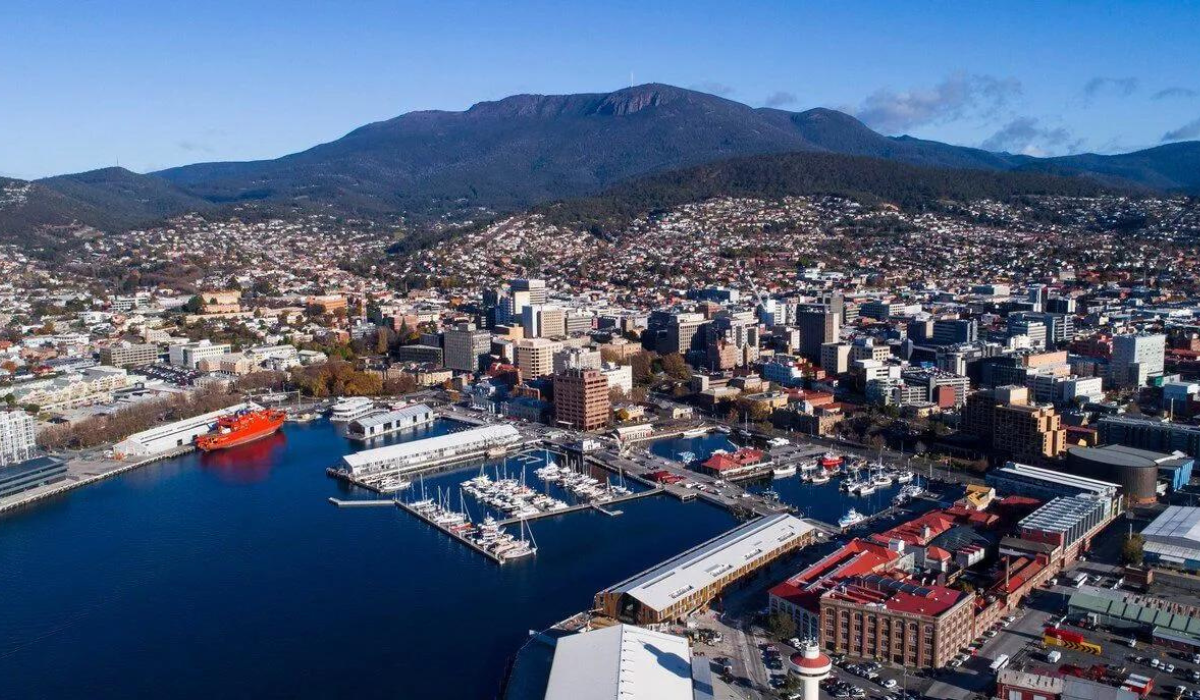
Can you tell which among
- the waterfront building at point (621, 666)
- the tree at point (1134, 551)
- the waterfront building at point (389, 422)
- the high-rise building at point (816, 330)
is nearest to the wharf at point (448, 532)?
the waterfront building at point (621, 666)

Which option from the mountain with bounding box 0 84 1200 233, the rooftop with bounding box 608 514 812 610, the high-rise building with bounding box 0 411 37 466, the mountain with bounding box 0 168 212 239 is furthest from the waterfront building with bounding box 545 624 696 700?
the mountain with bounding box 0 84 1200 233

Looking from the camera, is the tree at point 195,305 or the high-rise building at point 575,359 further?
the tree at point 195,305

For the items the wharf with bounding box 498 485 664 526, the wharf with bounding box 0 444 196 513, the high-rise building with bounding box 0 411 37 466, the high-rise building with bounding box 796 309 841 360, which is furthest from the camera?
the high-rise building with bounding box 796 309 841 360

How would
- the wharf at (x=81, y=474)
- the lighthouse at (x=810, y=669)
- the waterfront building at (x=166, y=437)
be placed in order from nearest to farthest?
the lighthouse at (x=810, y=669) → the wharf at (x=81, y=474) → the waterfront building at (x=166, y=437)

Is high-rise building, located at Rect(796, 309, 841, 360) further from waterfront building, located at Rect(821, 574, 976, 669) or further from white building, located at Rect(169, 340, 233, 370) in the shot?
waterfront building, located at Rect(821, 574, 976, 669)

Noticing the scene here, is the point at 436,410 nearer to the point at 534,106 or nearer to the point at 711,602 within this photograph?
the point at 711,602

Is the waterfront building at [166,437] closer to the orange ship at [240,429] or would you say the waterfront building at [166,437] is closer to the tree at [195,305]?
the orange ship at [240,429]

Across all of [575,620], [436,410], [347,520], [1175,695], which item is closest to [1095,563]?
[1175,695]
